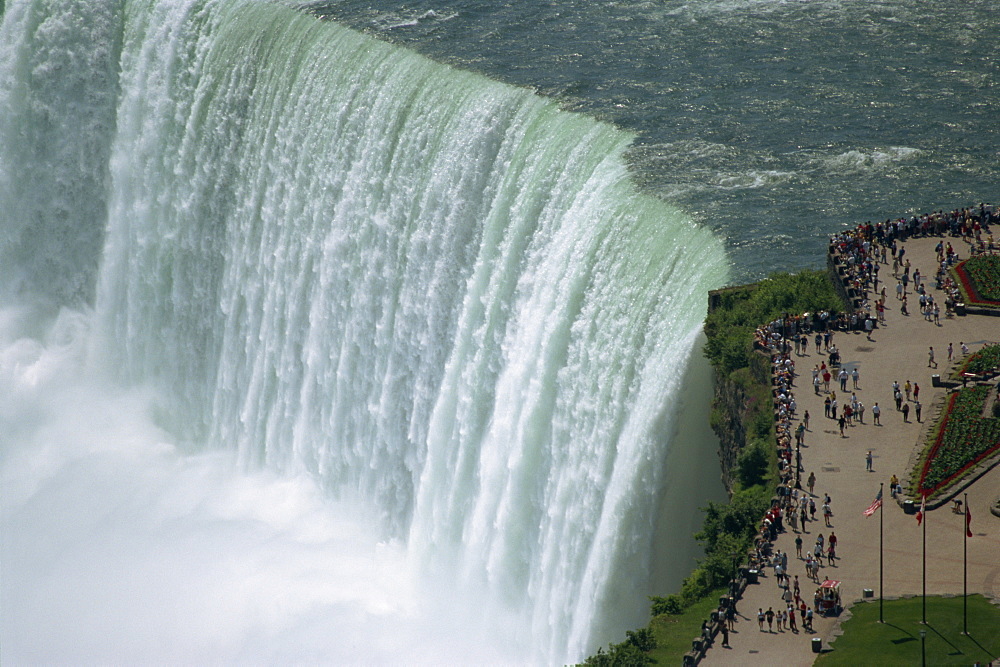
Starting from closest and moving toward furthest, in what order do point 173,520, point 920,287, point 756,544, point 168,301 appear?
point 756,544
point 920,287
point 173,520
point 168,301

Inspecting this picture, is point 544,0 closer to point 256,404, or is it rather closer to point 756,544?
point 256,404

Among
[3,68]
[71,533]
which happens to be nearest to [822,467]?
[71,533]

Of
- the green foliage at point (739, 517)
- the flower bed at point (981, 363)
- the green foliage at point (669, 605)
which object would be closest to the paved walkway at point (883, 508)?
the flower bed at point (981, 363)

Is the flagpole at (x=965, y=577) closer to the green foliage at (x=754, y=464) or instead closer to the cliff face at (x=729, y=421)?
the green foliage at (x=754, y=464)

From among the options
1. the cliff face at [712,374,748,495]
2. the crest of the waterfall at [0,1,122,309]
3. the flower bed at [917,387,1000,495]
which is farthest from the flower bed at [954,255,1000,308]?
the crest of the waterfall at [0,1,122,309]

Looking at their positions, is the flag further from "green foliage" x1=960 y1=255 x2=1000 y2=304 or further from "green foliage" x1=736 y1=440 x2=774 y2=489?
"green foliage" x1=960 y1=255 x2=1000 y2=304
